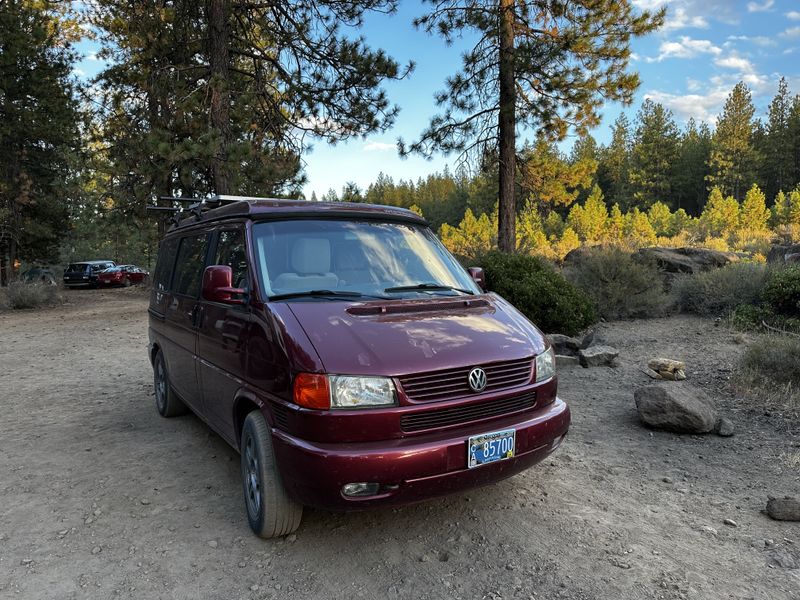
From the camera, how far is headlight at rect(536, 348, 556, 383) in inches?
132

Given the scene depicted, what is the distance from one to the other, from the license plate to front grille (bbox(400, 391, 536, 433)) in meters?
0.11

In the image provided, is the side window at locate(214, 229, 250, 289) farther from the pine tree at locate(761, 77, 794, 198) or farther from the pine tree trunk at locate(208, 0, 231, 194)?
the pine tree at locate(761, 77, 794, 198)

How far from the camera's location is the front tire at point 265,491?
304 cm

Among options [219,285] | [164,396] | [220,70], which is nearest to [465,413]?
[219,285]

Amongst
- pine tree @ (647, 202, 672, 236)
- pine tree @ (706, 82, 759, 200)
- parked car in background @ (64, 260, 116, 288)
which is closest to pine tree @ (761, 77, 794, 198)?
pine tree @ (706, 82, 759, 200)

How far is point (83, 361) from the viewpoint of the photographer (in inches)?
364

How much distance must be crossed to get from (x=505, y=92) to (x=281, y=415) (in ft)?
40.3

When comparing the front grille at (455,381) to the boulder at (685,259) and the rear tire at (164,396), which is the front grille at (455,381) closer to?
the rear tire at (164,396)

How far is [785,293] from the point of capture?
912cm

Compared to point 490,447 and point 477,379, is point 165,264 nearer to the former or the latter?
point 477,379

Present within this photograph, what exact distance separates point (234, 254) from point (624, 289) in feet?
30.7

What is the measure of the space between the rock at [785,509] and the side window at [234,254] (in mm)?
3674

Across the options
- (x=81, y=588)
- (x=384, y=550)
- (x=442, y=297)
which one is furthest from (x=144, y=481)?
(x=442, y=297)

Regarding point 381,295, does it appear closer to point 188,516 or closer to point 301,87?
point 188,516
